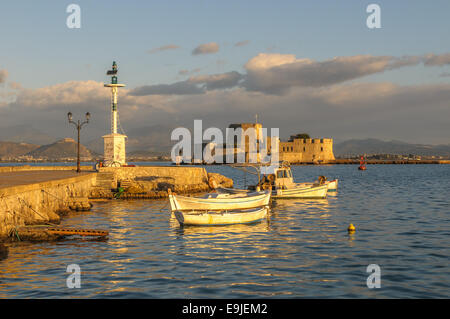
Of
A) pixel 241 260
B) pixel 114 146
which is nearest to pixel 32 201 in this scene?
pixel 241 260

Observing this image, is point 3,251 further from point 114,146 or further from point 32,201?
point 114,146

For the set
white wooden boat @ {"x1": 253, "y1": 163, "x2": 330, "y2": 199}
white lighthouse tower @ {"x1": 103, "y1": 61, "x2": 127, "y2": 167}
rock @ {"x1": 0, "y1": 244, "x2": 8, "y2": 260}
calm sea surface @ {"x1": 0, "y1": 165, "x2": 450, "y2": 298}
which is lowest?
calm sea surface @ {"x1": 0, "y1": 165, "x2": 450, "y2": 298}

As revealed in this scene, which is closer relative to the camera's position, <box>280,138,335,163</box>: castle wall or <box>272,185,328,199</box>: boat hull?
<box>272,185,328,199</box>: boat hull

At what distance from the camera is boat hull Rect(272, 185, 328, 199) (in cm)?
3798

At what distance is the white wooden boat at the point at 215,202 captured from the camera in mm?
22953

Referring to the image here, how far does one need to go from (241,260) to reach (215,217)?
25.8 ft

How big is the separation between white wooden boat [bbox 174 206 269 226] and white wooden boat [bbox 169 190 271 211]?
0.51 metres

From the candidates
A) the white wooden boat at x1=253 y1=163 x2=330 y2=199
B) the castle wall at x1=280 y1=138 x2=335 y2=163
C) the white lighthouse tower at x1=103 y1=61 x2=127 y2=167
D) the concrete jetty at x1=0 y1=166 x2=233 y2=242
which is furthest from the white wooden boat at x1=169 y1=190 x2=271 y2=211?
the castle wall at x1=280 y1=138 x2=335 y2=163

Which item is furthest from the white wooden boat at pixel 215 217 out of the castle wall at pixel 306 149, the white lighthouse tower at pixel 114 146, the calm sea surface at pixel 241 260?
the castle wall at pixel 306 149

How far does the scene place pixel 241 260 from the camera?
15.1 metres

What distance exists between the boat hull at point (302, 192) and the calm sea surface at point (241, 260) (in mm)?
12133

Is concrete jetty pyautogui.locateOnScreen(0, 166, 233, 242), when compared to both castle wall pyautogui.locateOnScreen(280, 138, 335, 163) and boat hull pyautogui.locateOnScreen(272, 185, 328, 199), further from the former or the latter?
castle wall pyautogui.locateOnScreen(280, 138, 335, 163)

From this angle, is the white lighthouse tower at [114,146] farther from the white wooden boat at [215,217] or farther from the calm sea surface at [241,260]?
the white wooden boat at [215,217]
